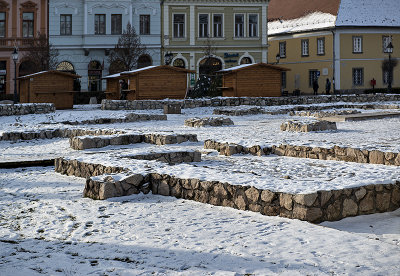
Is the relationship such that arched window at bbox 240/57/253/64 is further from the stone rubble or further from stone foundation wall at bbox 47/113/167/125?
stone foundation wall at bbox 47/113/167/125

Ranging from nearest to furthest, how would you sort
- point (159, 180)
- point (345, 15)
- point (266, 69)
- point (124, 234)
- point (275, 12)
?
point (124, 234) → point (159, 180) → point (266, 69) → point (345, 15) → point (275, 12)

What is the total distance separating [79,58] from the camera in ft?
155

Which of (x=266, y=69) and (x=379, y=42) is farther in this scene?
(x=379, y=42)

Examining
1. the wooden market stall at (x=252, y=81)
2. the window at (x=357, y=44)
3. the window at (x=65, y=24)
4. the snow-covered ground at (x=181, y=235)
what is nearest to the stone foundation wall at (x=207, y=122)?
the snow-covered ground at (x=181, y=235)

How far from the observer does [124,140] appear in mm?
15117

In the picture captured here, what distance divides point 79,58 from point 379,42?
26400mm

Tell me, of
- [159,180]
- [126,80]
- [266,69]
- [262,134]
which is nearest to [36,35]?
[126,80]

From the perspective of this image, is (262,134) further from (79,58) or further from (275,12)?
(275,12)

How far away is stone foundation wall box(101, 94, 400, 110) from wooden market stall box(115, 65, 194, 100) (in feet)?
6.00

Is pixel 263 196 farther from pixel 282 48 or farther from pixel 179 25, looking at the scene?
pixel 282 48

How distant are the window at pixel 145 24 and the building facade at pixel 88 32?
1.31 feet

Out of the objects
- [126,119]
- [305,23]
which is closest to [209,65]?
[305,23]

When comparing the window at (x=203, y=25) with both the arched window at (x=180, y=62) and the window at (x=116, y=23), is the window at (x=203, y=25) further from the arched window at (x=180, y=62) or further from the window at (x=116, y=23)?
the window at (x=116, y=23)

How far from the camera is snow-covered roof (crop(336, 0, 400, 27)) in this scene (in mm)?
53688
